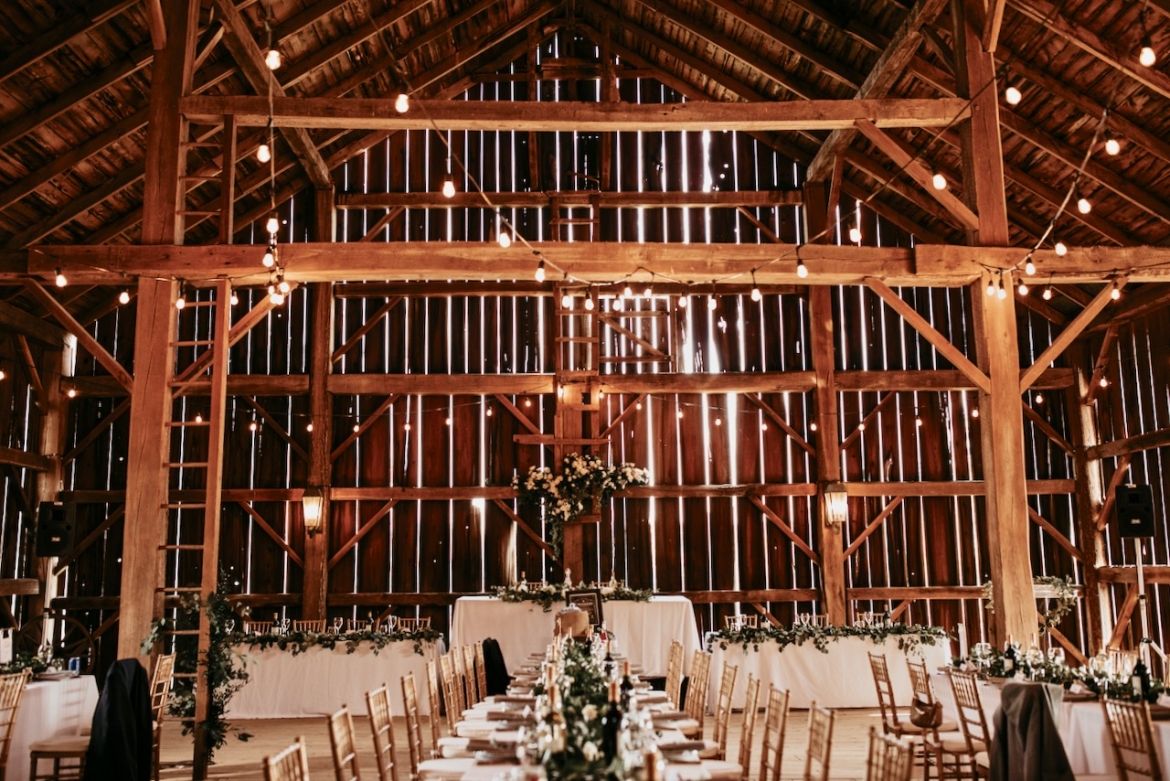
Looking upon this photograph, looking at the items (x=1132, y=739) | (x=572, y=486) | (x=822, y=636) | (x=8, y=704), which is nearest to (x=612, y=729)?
(x=1132, y=739)

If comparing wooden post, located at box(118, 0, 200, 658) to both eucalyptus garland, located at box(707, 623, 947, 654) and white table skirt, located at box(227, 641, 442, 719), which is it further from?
eucalyptus garland, located at box(707, 623, 947, 654)

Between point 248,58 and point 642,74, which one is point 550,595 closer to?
point 248,58

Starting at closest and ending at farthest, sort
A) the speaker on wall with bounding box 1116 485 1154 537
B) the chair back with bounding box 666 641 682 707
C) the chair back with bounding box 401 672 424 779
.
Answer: the chair back with bounding box 401 672 424 779
the chair back with bounding box 666 641 682 707
the speaker on wall with bounding box 1116 485 1154 537

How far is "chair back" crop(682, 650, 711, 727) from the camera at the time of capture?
700cm

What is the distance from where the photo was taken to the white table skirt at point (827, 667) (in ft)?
34.8

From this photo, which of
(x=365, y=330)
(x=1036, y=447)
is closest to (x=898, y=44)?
(x=1036, y=447)

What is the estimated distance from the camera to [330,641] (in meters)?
10.9

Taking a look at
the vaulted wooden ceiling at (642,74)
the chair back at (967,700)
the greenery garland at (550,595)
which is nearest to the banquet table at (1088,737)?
the chair back at (967,700)

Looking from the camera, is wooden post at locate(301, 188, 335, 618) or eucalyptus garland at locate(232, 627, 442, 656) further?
wooden post at locate(301, 188, 335, 618)

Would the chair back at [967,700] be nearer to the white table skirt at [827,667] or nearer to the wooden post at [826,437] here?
the white table skirt at [827,667]

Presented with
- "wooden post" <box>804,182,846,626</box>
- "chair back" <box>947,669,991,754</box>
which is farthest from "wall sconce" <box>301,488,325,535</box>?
"chair back" <box>947,669,991,754</box>

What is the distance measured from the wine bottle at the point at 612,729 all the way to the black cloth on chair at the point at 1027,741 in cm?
300

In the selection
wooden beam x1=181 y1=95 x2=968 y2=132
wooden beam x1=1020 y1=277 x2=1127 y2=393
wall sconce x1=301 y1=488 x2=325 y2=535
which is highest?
wooden beam x1=181 y1=95 x2=968 y2=132

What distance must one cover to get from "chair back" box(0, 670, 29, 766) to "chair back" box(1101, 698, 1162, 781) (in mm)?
7248
